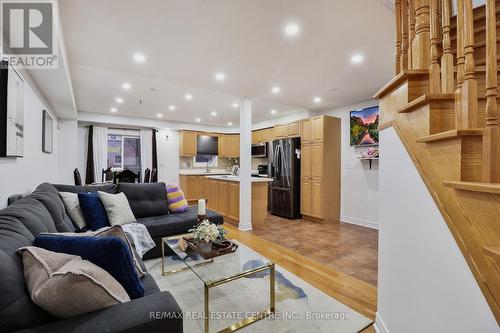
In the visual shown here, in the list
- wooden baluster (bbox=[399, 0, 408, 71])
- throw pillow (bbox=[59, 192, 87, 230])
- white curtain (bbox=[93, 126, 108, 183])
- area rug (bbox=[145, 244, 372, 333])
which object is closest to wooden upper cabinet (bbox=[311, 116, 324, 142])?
area rug (bbox=[145, 244, 372, 333])

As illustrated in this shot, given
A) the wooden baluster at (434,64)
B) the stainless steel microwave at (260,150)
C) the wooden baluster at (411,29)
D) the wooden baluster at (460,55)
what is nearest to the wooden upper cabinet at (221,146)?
the stainless steel microwave at (260,150)

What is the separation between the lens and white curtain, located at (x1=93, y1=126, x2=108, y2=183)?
6.29m

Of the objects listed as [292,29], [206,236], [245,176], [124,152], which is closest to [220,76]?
[292,29]

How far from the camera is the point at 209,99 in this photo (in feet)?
15.6

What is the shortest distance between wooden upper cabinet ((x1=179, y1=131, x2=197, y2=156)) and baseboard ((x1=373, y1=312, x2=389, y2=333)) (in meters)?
6.50

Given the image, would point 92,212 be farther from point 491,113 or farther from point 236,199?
point 491,113

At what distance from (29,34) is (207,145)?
5776mm

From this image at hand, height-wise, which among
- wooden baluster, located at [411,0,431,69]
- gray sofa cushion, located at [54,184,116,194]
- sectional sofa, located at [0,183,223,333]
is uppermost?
wooden baluster, located at [411,0,431,69]

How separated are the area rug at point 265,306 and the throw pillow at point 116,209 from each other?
0.78 metres

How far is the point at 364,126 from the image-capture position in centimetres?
463

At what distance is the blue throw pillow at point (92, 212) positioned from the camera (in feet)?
8.46

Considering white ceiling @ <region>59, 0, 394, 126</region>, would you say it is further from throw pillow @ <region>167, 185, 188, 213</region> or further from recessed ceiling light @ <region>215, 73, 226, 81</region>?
throw pillow @ <region>167, 185, 188, 213</region>

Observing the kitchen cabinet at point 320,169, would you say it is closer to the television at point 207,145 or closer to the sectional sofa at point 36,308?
the television at point 207,145

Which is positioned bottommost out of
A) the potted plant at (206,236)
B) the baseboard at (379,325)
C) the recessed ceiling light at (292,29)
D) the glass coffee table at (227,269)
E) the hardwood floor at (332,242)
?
the hardwood floor at (332,242)
